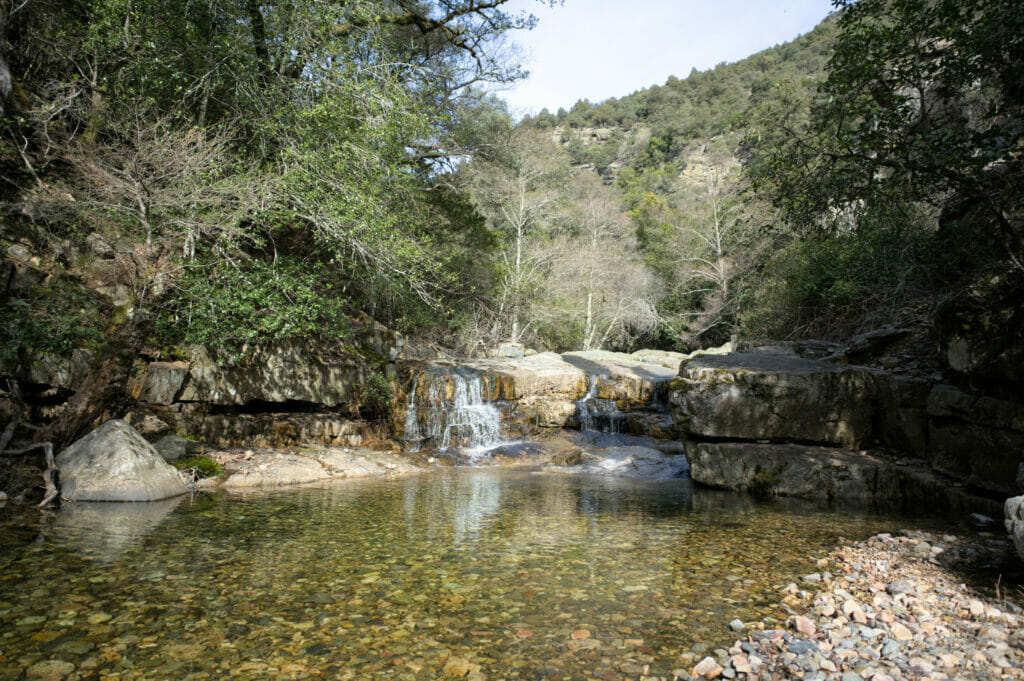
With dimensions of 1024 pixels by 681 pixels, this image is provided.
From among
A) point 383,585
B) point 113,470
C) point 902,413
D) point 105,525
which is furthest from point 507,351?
point 383,585

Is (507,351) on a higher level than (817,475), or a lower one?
higher

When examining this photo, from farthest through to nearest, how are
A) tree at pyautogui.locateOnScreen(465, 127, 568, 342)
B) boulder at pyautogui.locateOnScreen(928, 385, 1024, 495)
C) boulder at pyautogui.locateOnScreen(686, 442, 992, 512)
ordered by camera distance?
tree at pyautogui.locateOnScreen(465, 127, 568, 342) < boulder at pyautogui.locateOnScreen(686, 442, 992, 512) < boulder at pyautogui.locateOnScreen(928, 385, 1024, 495)

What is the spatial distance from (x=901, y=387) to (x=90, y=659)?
10.3 metres

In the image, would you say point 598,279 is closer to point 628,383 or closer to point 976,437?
point 628,383

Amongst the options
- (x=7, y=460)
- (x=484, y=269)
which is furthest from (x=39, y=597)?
(x=484, y=269)

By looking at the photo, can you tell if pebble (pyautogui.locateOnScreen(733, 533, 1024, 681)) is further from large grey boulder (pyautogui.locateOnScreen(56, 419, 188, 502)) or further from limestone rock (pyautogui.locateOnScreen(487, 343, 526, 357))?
limestone rock (pyautogui.locateOnScreen(487, 343, 526, 357))

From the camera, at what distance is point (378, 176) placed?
1020cm

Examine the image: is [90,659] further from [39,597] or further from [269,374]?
[269,374]

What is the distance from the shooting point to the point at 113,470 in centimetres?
685

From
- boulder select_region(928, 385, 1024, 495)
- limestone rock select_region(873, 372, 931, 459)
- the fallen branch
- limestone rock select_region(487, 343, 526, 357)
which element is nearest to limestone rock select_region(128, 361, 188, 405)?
the fallen branch

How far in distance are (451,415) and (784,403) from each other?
8044 mm

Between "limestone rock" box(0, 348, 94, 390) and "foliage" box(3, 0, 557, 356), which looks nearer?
"limestone rock" box(0, 348, 94, 390)

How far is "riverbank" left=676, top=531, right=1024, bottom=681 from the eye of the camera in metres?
2.89

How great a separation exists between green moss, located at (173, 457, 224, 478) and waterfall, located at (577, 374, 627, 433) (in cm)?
910
